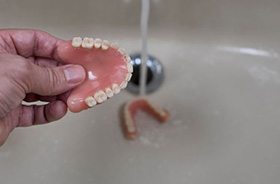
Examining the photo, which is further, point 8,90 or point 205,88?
point 205,88

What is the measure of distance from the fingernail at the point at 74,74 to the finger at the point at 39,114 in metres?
0.05

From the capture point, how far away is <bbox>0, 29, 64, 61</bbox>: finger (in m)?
0.60

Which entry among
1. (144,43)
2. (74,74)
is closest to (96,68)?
(74,74)

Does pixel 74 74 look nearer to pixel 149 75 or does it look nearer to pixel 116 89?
pixel 116 89

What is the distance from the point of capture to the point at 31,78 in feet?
1.67

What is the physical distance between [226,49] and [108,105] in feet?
0.73

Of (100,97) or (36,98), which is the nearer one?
(100,97)

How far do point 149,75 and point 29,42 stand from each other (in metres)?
0.28

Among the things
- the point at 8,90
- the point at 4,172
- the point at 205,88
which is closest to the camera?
the point at 8,90

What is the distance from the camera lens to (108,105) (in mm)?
788

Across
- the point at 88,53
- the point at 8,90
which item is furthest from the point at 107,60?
the point at 8,90

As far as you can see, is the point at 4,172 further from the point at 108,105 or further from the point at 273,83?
the point at 273,83

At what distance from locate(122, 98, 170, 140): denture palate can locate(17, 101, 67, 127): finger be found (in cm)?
15

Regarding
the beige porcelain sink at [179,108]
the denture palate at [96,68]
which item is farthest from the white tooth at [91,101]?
the beige porcelain sink at [179,108]
